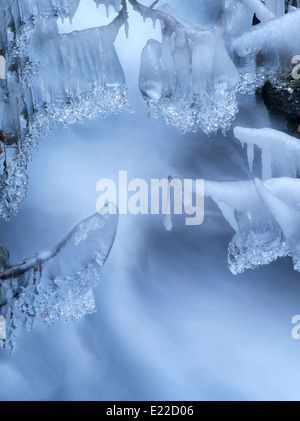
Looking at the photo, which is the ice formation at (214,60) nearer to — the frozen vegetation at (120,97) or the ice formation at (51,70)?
the frozen vegetation at (120,97)

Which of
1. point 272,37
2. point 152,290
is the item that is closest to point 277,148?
point 272,37

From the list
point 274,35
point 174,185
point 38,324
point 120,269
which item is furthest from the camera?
point 120,269

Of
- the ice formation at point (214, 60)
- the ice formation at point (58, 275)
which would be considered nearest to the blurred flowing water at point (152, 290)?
the ice formation at point (58, 275)

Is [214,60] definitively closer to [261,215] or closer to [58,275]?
[261,215]

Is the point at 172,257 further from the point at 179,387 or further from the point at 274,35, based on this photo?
the point at 274,35

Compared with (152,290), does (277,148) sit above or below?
above

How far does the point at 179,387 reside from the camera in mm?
1724

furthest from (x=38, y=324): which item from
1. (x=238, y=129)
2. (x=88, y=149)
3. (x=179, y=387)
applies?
(x=238, y=129)

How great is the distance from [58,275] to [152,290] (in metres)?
0.46

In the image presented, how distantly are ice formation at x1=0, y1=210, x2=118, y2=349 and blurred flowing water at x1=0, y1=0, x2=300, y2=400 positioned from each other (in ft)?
0.71

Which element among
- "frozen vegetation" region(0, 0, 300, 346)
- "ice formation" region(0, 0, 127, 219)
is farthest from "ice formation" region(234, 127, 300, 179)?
"ice formation" region(0, 0, 127, 219)

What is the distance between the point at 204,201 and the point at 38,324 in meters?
0.80

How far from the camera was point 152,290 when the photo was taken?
1.84 m
